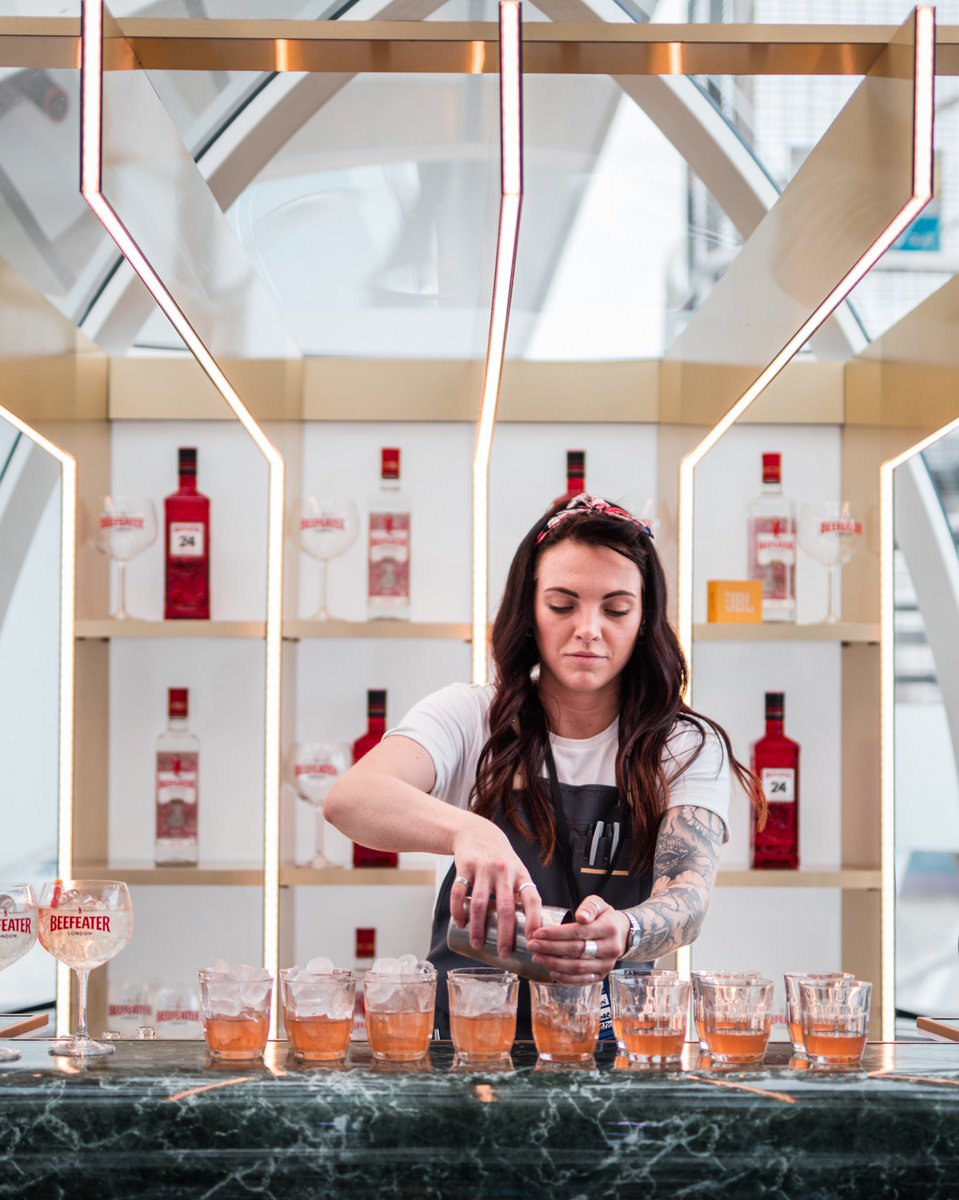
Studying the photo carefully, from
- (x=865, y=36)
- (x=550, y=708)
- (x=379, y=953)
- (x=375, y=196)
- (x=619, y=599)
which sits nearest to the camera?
(x=865, y=36)

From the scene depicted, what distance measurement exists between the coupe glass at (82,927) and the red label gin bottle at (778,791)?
6.42ft

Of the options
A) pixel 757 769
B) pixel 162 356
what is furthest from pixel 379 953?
pixel 162 356

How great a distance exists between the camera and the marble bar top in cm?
135

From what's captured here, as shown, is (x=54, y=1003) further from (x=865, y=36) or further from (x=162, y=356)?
(x=865, y=36)

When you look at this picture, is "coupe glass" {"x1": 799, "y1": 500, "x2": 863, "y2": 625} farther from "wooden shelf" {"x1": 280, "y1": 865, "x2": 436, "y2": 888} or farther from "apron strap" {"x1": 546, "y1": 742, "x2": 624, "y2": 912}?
"apron strap" {"x1": 546, "y1": 742, "x2": 624, "y2": 912}

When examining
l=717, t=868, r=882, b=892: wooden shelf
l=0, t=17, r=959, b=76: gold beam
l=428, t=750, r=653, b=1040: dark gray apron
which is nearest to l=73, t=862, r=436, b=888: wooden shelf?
l=717, t=868, r=882, b=892: wooden shelf

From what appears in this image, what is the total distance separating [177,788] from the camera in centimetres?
329

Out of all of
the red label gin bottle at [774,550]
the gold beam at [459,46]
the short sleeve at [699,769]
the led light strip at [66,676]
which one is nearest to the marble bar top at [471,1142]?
the short sleeve at [699,769]

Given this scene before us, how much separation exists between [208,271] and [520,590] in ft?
2.38

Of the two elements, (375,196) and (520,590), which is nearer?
(520,590)

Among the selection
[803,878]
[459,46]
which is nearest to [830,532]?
[803,878]

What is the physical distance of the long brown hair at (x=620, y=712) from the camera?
2.01 metres

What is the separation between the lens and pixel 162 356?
342 cm

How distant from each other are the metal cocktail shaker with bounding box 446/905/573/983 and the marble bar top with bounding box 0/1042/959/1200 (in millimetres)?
128
